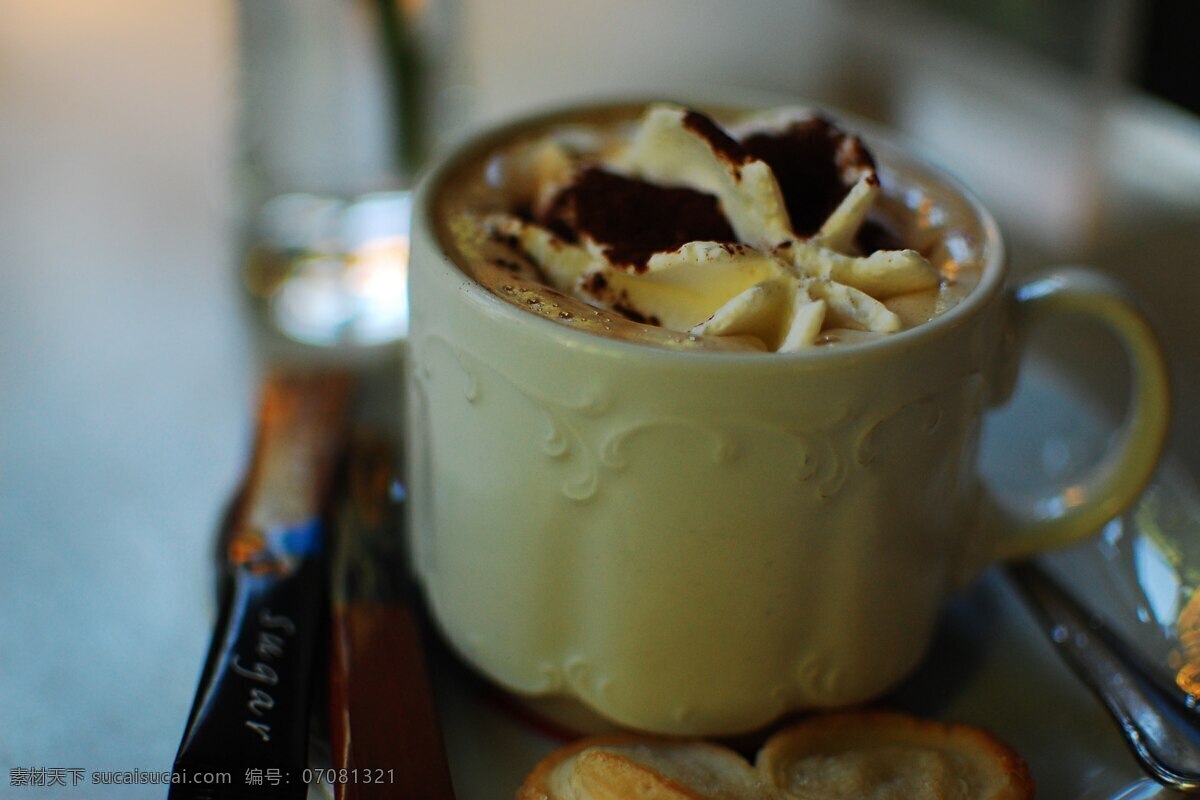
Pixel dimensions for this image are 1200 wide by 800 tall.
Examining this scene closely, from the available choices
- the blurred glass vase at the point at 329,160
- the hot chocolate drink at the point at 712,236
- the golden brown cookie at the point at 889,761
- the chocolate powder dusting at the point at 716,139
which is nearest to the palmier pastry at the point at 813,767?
the golden brown cookie at the point at 889,761

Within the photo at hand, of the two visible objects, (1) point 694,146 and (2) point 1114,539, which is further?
(2) point 1114,539

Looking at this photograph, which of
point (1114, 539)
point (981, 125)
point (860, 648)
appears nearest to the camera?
point (860, 648)

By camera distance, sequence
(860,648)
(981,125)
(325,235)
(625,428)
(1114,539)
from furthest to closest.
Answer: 1. (981,125)
2. (325,235)
3. (1114,539)
4. (860,648)
5. (625,428)

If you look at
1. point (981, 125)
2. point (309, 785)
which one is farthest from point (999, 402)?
point (981, 125)

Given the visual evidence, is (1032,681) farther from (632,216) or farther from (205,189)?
(205,189)

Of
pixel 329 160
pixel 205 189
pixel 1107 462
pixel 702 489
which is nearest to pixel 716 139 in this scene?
pixel 702 489

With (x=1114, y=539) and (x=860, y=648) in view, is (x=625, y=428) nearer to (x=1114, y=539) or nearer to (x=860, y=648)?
(x=860, y=648)
